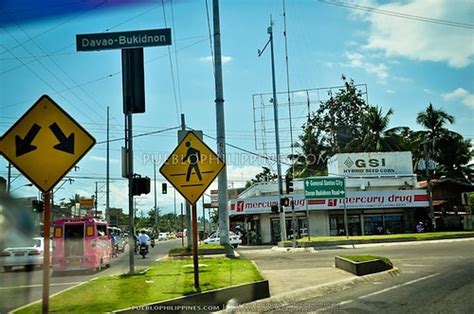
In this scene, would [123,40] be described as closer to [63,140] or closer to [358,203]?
[63,140]

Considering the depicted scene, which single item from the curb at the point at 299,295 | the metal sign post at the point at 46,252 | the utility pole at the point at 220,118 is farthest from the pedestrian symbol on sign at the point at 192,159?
the utility pole at the point at 220,118

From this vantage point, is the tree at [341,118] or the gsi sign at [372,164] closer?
the gsi sign at [372,164]

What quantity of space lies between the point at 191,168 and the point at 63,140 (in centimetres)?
419

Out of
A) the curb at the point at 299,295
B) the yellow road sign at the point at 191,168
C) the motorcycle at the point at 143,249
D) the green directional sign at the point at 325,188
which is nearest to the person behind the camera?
the curb at the point at 299,295

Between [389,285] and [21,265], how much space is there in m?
15.6

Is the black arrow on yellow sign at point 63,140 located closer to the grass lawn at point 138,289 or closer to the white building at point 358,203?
the grass lawn at point 138,289

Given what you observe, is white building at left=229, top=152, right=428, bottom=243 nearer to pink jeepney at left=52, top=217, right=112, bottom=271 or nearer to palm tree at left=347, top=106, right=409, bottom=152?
palm tree at left=347, top=106, right=409, bottom=152

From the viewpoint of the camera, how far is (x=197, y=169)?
10.8m

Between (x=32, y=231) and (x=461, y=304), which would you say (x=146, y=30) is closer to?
(x=32, y=231)

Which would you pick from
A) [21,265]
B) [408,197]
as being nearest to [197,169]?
[21,265]

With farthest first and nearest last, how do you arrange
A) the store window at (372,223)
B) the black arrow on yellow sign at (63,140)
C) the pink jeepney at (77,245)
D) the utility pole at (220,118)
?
the store window at (372,223)
the utility pole at (220,118)
the pink jeepney at (77,245)
the black arrow on yellow sign at (63,140)

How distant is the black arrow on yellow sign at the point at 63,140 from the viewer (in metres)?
6.77

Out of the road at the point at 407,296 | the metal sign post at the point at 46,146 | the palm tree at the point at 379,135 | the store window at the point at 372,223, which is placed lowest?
the road at the point at 407,296

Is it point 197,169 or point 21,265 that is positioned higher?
point 197,169
